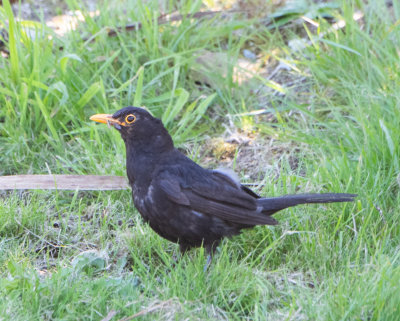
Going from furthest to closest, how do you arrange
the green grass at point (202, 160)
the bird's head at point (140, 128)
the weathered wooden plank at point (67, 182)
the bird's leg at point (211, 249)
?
the weathered wooden plank at point (67, 182) → the bird's head at point (140, 128) → the bird's leg at point (211, 249) → the green grass at point (202, 160)

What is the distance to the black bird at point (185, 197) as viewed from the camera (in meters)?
3.64

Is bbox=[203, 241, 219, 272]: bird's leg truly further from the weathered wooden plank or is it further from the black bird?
the weathered wooden plank

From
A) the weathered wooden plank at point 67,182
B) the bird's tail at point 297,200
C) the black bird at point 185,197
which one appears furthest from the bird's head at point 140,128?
the bird's tail at point 297,200

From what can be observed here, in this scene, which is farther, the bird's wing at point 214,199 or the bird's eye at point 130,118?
the bird's eye at point 130,118

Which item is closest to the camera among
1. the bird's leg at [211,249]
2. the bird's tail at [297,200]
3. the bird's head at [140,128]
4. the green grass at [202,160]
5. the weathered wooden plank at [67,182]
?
the green grass at [202,160]

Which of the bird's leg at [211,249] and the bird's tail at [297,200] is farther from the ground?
the bird's tail at [297,200]

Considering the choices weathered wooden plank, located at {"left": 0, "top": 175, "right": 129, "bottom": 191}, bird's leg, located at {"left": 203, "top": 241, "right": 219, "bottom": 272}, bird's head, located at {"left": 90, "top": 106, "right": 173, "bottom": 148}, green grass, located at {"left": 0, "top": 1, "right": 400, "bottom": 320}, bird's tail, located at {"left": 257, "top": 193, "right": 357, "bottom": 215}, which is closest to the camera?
green grass, located at {"left": 0, "top": 1, "right": 400, "bottom": 320}

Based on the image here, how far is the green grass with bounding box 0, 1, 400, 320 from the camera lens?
317 cm

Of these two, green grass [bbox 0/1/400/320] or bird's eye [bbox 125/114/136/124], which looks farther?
bird's eye [bbox 125/114/136/124]

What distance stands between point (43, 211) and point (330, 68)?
8.31 feet

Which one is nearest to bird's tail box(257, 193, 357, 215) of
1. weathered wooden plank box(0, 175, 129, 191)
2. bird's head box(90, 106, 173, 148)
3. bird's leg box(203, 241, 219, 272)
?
bird's leg box(203, 241, 219, 272)

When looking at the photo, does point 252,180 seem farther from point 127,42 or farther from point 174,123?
point 127,42

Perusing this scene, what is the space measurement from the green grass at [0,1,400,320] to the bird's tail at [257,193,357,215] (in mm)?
160

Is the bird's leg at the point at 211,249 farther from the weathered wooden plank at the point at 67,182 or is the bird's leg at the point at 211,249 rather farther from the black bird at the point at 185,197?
the weathered wooden plank at the point at 67,182
